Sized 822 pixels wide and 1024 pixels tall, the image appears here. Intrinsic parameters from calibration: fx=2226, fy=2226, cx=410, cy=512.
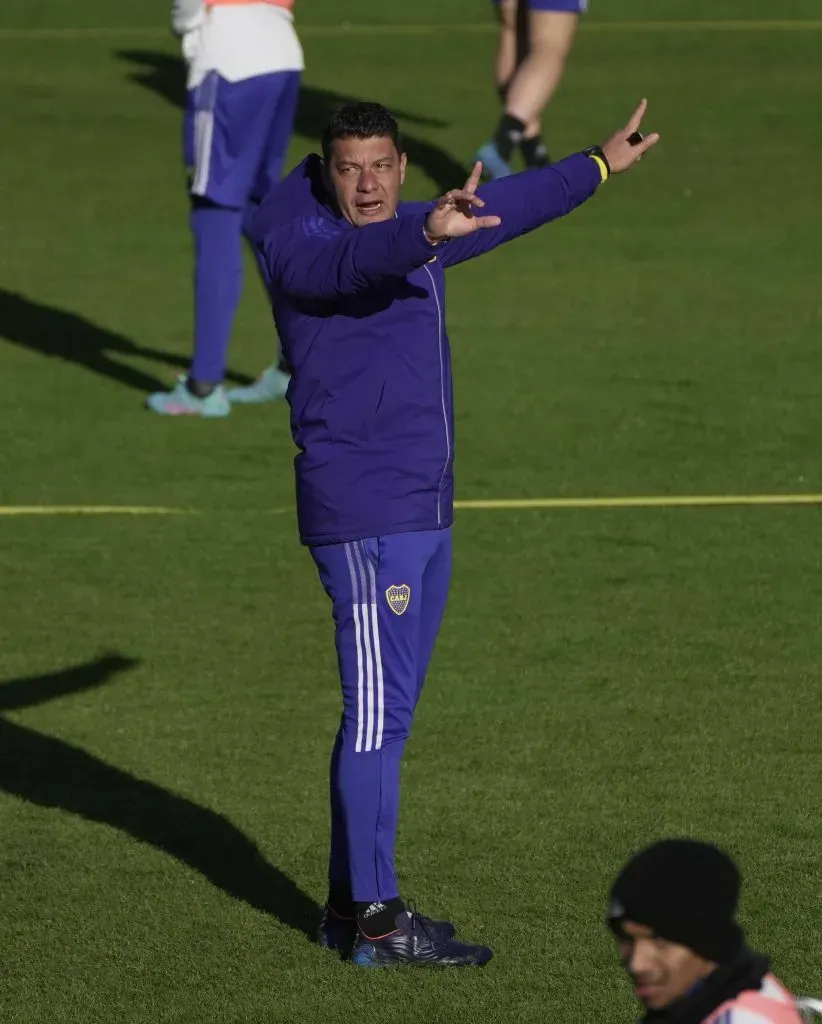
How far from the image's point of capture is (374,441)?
553 cm

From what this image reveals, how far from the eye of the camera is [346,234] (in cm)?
526

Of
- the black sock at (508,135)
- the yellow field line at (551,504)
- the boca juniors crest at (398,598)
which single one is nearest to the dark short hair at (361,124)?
the boca juniors crest at (398,598)

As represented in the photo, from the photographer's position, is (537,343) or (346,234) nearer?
(346,234)

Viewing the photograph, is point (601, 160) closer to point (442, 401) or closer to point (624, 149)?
point (624, 149)

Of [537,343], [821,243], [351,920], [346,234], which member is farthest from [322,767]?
[821,243]

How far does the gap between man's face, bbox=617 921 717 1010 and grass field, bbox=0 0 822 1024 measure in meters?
2.20

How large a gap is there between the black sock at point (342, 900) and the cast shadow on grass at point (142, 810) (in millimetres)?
184

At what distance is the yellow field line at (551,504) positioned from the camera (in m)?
9.73

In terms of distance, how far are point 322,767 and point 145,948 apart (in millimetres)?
1297

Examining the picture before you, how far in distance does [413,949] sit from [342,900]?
24cm

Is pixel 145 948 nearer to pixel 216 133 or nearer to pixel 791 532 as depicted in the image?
pixel 791 532

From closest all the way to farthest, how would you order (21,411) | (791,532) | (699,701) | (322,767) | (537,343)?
1. (322,767)
2. (699,701)
3. (791,532)
4. (21,411)
5. (537,343)

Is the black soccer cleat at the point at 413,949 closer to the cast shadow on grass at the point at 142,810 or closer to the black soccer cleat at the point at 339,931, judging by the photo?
the black soccer cleat at the point at 339,931

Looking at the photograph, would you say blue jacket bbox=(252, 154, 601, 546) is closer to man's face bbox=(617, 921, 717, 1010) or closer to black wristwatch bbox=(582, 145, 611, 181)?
black wristwatch bbox=(582, 145, 611, 181)
